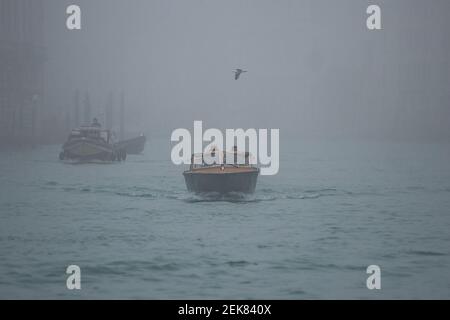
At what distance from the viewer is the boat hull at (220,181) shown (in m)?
44.9

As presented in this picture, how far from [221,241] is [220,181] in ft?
38.4

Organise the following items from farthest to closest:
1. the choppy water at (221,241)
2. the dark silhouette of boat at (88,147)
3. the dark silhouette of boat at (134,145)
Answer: the dark silhouette of boat at (134,145) → the dark silhouette of boat at (88,147) → the choppy water at (221,241)

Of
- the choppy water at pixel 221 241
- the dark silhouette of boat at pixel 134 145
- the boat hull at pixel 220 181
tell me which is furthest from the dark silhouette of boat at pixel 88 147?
the boat hull at pixel 220 181

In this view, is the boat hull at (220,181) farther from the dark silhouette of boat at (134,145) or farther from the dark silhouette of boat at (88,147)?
the dark silhouette of boat at (134,145)

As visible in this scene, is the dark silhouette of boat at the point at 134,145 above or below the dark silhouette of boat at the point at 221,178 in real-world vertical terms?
above

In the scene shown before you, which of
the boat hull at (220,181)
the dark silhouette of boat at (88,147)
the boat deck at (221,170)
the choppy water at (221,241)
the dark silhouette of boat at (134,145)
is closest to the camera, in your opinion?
the choppy water at (221,241)

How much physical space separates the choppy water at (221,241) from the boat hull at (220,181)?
93 cm

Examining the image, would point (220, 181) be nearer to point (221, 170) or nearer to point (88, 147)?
point (221, 170)

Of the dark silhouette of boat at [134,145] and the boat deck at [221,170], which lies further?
the dark silhouette of boat at [134,145]

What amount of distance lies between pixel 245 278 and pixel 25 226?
54.7 ft

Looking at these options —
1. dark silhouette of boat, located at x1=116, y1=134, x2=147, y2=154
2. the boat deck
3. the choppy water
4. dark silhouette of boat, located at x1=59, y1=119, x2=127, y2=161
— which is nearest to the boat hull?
the boat deck

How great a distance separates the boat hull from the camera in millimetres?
44938

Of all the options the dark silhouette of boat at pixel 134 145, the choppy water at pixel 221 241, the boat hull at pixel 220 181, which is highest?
the dark silhouette of boat at pixel 134 145

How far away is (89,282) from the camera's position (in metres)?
24.8
